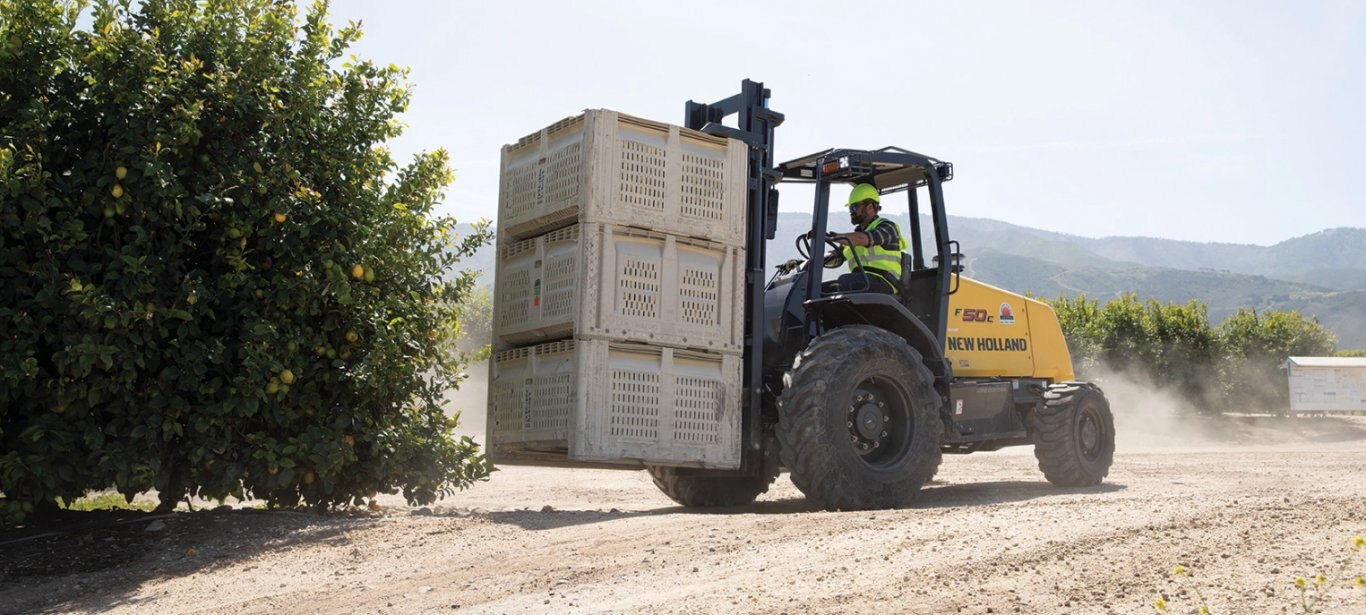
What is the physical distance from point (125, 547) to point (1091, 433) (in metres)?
9.12

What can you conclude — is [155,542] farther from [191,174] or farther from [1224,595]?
[1224,595]

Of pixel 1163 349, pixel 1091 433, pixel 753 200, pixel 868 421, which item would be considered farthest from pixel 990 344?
pixel 1163 349

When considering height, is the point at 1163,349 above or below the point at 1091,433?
above

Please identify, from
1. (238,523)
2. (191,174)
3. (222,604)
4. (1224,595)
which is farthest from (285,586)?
(1224,595)

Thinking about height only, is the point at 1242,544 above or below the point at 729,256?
below

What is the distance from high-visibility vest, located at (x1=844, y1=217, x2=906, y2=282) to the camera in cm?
1027

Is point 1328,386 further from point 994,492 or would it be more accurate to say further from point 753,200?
point 753,200

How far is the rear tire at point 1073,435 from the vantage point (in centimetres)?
1173

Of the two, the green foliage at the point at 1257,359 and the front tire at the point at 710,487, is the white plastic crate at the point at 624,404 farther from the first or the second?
the green foliage at the point at 1257,359

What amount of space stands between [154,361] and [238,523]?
1190 millimetres

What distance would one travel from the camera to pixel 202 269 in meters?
7.97

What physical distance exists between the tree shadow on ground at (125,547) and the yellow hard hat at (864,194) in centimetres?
497

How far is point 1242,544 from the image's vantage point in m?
5.93

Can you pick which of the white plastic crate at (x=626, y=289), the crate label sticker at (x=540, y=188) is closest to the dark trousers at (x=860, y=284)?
the white plastic crate at (x=626, y=289)
